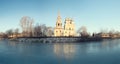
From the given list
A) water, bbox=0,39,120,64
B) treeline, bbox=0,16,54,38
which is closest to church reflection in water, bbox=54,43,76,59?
water, bbox=0,39,120,64

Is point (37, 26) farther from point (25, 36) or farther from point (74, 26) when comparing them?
point (74, 26)

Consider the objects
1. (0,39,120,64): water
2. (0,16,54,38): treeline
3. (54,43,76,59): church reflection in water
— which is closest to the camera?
(0,39,120,64): water

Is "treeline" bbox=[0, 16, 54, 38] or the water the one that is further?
"treeline" bbox=[0, 16, 54, 38]

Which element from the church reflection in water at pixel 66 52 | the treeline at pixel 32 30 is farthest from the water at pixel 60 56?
the treeline at pixel 32 30

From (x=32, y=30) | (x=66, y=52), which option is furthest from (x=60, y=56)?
(x=32, y=30)

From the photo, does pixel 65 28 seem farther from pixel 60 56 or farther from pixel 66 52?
pixel 60 56

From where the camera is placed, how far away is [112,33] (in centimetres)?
11088

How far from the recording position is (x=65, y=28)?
87062 millimetres

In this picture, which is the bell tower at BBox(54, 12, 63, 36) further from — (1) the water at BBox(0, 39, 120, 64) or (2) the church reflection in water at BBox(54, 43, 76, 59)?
(1) the water at BBox(0, 39, 120, 64)

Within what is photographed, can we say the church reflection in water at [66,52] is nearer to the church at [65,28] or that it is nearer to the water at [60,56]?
the water at [60,56]

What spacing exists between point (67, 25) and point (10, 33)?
22827mm

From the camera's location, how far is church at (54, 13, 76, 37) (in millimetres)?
82500

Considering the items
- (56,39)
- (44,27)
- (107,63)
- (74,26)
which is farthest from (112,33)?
(107,63)

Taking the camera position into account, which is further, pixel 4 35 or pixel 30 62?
pixel 4 35
